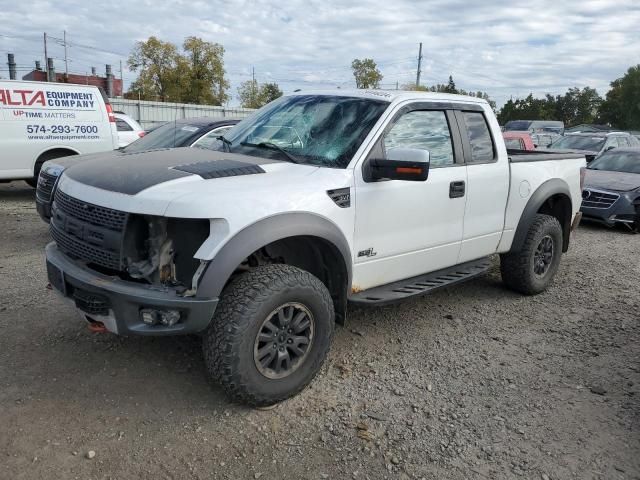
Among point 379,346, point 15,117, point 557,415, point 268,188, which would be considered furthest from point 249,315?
point 15,117

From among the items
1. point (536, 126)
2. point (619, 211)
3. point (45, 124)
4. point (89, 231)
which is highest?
point (536, 126)

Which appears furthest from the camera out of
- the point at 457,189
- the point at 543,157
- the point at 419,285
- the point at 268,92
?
the point at 268,92

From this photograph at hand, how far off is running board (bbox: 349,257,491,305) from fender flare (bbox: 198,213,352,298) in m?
0.52

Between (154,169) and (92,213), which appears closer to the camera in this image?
(92,213)

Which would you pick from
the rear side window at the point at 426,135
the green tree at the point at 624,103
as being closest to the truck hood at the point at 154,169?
the rear side window at the point at 426,135

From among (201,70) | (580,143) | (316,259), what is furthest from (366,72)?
(316,259)

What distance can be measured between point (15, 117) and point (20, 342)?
706 cm

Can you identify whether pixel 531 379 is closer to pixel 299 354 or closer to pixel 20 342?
pixel 299 354

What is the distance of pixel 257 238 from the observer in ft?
9.96

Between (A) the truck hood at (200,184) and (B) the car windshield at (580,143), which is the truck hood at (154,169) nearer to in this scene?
(A) the truck hood at (200,184)

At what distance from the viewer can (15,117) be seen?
379 inches

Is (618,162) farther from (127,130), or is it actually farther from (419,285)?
(127,130)

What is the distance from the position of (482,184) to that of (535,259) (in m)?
1.37

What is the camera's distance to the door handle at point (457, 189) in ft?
14.1
